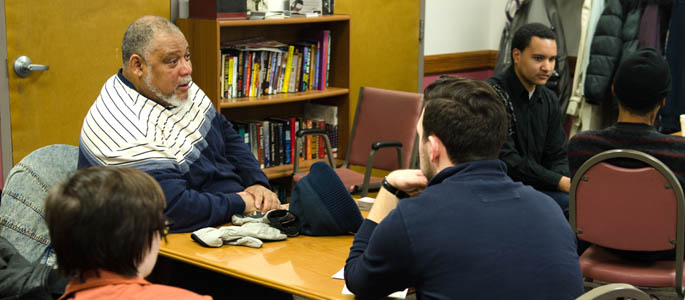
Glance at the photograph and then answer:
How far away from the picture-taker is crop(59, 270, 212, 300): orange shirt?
4.35ft

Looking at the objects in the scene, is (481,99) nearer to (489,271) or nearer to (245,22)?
(489,271)

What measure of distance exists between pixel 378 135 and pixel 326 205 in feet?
6.91

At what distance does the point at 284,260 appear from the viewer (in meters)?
2.13

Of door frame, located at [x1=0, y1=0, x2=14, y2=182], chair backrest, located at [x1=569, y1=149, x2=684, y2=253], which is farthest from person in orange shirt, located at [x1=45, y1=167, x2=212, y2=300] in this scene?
door frame, located at [x1=0, y1=0, x2=14, y2=182]

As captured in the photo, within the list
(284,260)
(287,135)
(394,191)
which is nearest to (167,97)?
(284,260)

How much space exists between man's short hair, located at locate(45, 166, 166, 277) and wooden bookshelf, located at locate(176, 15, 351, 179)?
2811 millimetres

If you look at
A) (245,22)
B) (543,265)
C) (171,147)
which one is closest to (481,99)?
(543,265)

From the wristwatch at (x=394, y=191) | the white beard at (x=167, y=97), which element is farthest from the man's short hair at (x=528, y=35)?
the wristwatch at (x=394, y=191)

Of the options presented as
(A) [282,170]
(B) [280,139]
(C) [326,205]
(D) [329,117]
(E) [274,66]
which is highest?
(E) [274,66]

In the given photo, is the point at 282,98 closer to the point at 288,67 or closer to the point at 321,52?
the point at 288,67

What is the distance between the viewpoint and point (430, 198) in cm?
166

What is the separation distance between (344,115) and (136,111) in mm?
2398

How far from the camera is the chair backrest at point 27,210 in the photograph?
2334 mm

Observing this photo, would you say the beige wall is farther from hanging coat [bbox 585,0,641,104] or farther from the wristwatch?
the wristwatch
